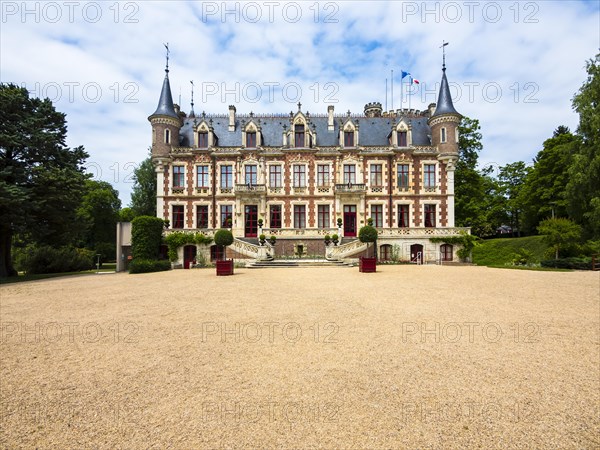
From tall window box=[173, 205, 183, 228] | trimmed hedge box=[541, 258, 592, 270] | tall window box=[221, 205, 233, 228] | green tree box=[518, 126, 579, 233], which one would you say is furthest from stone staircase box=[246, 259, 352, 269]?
green tree box=[518, 126, 579, 233]

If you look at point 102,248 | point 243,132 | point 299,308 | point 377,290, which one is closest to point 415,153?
point 243,132

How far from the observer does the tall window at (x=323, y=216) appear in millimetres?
29903

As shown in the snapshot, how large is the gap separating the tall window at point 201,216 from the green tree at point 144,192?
1569 centimetres

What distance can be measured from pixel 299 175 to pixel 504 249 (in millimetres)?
21575

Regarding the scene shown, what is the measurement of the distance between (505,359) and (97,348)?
24.4 ft

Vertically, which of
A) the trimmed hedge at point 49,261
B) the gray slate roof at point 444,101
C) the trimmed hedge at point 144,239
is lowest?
the trimmed hedge at point 49,261

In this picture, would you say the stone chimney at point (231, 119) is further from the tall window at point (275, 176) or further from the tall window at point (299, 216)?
the tall window at point (299, 216)

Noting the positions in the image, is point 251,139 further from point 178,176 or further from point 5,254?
point 5,254

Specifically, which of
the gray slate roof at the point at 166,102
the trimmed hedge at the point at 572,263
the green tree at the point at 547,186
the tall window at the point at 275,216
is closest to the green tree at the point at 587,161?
the trimmed hedge at the point at 572,263

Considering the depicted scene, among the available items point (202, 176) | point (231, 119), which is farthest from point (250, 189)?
point (231, 119)

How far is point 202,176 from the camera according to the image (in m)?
30.1

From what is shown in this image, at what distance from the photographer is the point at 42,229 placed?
68.1 ft

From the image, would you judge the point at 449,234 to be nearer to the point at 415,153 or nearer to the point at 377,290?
the point at 415,153

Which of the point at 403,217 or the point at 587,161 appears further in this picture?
the point at 403,217
